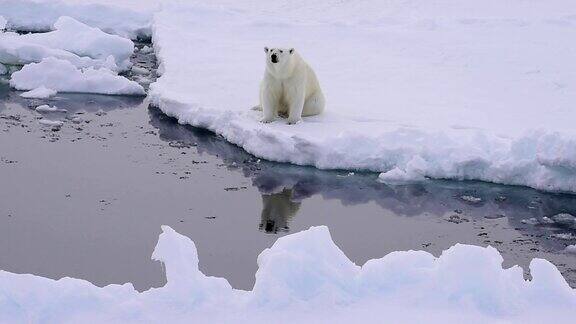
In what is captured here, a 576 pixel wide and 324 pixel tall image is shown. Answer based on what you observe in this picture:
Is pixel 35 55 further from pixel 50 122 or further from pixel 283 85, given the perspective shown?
pixel 283 85

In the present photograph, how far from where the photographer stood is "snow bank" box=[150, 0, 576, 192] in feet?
24.5

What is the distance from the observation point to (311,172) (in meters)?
7.57

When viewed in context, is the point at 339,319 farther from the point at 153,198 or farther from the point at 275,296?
the point at 153,198

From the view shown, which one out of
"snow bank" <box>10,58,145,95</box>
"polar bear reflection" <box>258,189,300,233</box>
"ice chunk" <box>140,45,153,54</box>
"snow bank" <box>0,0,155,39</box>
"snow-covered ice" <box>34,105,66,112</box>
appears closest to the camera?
"polar bear reflection" <box>258,189,300,233</box>

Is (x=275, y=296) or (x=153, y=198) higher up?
(x=275, y=296)

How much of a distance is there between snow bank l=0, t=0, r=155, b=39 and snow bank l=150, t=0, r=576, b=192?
0.49 m

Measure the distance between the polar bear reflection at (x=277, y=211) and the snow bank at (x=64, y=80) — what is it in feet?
13.1

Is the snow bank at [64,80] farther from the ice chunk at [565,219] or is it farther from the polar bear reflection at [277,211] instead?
the ice chunk at [565,219]

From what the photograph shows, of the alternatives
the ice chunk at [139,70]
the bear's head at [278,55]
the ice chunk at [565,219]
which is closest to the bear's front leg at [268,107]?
the bear's head at [278,55]

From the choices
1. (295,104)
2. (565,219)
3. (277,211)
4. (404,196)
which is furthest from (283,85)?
(565,219)

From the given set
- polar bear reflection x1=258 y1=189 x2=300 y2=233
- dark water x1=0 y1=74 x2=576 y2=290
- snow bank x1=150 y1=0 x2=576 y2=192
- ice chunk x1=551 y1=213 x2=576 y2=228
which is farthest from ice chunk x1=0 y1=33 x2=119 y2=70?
ice chunk x1=551 y1=213 x2=576 y2=228

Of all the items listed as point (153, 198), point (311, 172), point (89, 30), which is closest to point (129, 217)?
point (153, 198)

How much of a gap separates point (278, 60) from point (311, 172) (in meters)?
1.39

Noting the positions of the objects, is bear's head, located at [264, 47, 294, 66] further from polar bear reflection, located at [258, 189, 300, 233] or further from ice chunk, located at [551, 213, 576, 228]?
ice chunk, located at [551, 213, 576, 228]
